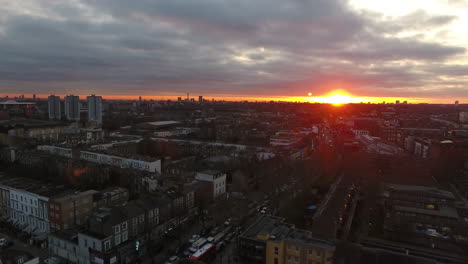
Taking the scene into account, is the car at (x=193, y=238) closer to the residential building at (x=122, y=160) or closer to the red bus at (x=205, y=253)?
the red bus at (x=205, y=253)

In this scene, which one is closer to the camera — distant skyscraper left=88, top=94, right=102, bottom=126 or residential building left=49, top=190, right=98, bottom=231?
residential building left=49, top=190, right=98, bottom=231

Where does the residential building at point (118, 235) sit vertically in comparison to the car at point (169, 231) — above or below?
above

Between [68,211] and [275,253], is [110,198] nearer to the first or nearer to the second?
[68,211]

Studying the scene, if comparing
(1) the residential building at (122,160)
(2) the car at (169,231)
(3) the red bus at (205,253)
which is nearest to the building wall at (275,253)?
(3) the red bus at (205,253)

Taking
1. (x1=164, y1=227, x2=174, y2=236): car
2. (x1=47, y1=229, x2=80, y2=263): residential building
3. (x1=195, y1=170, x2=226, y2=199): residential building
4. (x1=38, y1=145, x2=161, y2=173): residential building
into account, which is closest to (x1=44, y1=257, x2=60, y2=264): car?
(x1=47, y1=229, x2=80, y2=263): residential building

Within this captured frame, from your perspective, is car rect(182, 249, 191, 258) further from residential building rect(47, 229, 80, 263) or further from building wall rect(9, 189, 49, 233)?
building wall rect(9, 189, 49, 233)

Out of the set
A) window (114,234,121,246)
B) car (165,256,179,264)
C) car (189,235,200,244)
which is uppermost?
window (114,234,121,246)

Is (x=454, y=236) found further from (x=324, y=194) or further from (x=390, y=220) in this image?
(x=324, y=194)
